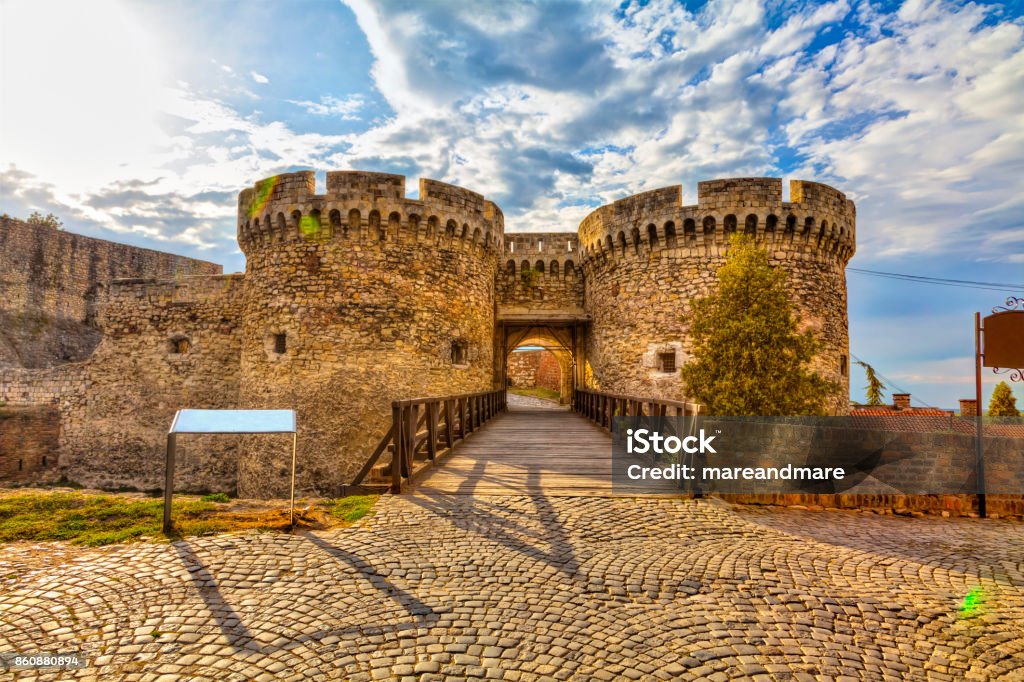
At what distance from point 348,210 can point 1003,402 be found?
27.2 meters

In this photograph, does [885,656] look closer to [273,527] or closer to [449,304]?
[273,527]

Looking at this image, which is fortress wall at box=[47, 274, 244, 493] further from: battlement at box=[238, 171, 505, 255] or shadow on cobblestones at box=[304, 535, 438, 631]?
shadow on cobblestones at box=[304, 535, 438, 631]

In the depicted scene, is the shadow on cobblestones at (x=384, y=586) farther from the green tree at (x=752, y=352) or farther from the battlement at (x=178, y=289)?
the battlement at (x=178, y=289)

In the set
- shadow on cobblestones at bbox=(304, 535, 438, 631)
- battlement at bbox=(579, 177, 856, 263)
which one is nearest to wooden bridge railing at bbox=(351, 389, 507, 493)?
shadow on cobblestones at bbox=(304, 535, 438, 631)

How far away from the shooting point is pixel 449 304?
12.2 m

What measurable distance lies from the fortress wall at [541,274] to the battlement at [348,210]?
13.9 ft

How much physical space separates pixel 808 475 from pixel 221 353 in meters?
13.3

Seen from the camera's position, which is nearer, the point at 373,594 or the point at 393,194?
the point at 373,594

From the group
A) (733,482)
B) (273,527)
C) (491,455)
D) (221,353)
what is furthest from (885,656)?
(221,353)

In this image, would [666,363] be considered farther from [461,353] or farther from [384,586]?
[384,586]

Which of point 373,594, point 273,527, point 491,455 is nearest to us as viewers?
point 373,594

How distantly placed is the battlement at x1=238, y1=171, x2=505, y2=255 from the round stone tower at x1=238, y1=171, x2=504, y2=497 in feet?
0.07

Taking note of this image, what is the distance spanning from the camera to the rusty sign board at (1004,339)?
21.6 feet

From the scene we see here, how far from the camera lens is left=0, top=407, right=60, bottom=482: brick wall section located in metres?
13.6
